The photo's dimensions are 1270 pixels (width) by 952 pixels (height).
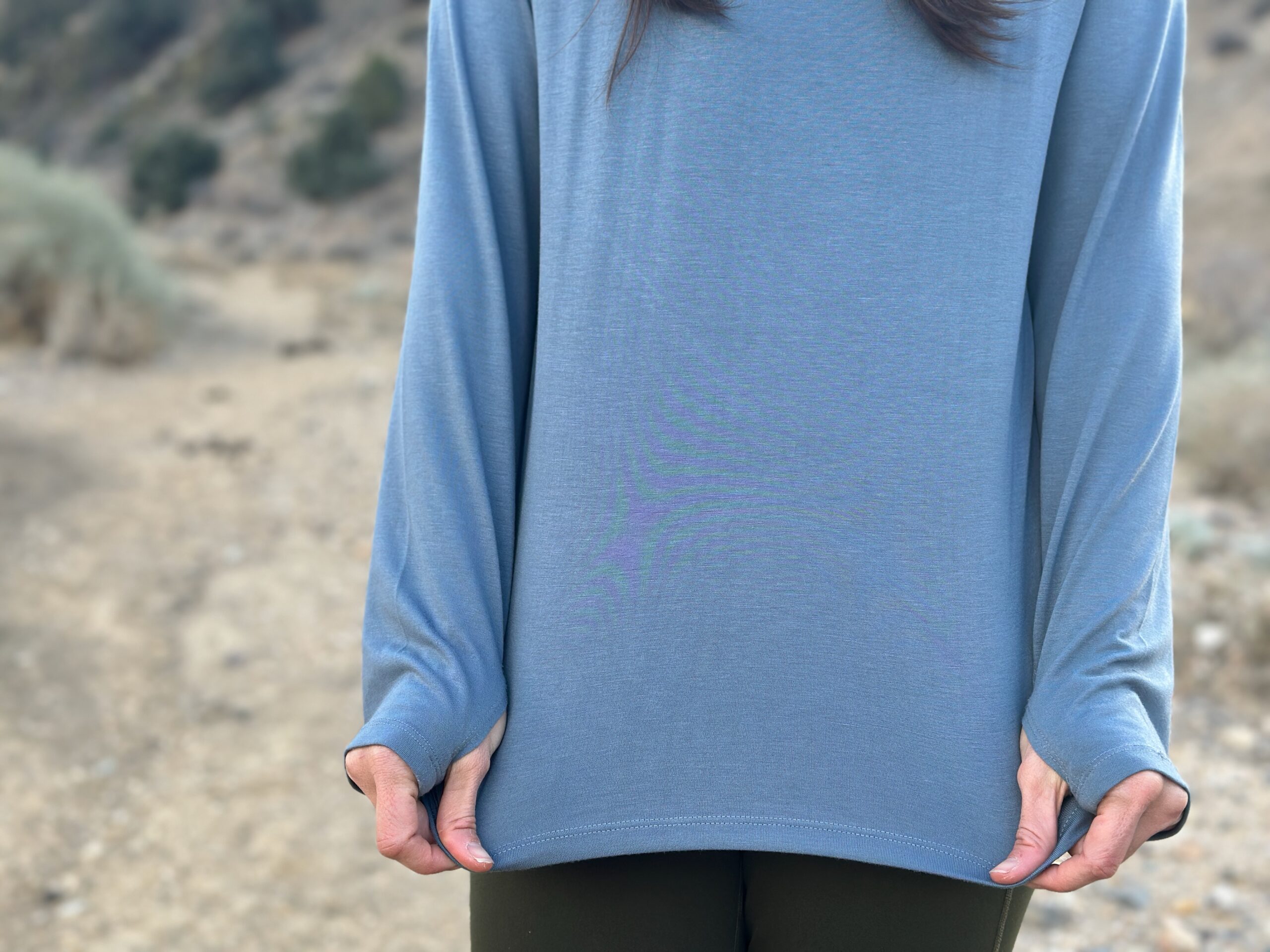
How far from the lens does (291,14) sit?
24375 mm

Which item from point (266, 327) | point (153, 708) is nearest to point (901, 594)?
point (153, 708)

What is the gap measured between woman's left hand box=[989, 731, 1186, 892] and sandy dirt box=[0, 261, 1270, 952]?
Result: 1712 millimetres

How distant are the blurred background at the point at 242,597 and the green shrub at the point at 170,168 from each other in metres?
6.59

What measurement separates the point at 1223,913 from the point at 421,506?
222cm

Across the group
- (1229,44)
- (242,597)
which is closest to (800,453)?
(242,597)

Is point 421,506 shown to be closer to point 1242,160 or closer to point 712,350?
point 712,350

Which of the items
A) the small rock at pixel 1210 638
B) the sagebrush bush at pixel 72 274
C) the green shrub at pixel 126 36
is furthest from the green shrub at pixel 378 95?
the small rock at pixel 1210 638

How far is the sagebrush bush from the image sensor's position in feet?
25.0

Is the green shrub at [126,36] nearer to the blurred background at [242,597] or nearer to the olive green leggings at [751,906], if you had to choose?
the blurred background at [242,597]

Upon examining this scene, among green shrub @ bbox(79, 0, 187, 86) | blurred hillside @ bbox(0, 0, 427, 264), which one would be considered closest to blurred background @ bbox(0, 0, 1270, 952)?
blurred hillside @ bbox(0, 0, 427, 264)

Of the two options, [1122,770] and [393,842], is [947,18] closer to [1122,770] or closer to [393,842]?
[1122,770]

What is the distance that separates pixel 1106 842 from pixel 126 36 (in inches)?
1200

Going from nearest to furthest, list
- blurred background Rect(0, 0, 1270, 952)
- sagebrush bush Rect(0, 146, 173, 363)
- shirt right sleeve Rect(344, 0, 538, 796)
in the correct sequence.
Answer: shirt right sleeve Rect(344, 0, 538, 796), blurred background Rect(0, 0, 1270, 952), sagebrush bush Rect(0, 146, 173, 363)

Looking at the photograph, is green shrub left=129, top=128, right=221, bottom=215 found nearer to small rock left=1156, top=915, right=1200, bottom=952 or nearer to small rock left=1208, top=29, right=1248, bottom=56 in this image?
small rock left=1208, top=29, right=1248, bottom=56
